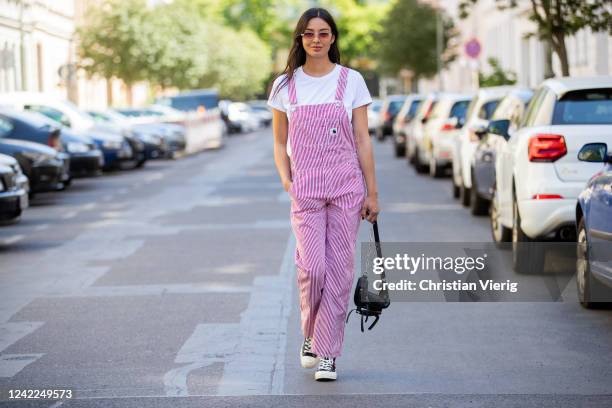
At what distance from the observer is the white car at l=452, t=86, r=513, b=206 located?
18312 mm

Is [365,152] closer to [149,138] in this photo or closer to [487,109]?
[487,109]

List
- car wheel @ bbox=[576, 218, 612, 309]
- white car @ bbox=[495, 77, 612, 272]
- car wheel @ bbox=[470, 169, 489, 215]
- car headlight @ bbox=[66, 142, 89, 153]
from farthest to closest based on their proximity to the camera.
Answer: car headlight @ bbox=[66, 142, 89, 153]
car wheel @ bbox=[470, 169, 489, 215]
white car @ bbox=[495, 77, 612, 272]
car wheel @ bbox=[576, 218, 612, 309]

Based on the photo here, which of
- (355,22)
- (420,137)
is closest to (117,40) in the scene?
(420,137)

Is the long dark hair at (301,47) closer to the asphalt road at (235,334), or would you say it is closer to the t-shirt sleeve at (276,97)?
the t-shirt sleeve at (276,97)

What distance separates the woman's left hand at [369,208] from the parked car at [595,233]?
2.07m

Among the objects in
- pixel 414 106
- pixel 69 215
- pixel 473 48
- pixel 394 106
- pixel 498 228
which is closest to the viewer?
pixel 498 228

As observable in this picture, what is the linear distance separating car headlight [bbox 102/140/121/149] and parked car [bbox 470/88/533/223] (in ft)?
43.5

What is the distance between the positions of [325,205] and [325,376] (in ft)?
2.69

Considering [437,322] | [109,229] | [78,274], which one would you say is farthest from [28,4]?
[437,322]

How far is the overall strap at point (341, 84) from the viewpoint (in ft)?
22.6

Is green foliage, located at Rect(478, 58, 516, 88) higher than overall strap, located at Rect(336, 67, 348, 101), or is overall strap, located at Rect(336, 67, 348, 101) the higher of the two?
green foliage, located at Rect(478, 58, 516, 88)

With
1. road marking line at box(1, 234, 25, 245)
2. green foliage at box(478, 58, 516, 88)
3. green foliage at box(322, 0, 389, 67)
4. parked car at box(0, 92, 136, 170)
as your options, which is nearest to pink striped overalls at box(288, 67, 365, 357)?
road marking line at box(1, 234, 25, 245)

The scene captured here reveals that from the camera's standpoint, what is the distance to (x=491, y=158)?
15.2 metres

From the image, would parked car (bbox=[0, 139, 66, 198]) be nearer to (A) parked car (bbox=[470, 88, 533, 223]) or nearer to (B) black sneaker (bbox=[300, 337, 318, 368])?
(A) parked car (bbox=[470, 88, 533, 223])
